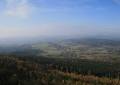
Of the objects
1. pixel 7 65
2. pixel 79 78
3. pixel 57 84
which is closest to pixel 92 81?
pixel 79 78

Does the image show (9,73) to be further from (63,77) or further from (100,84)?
(100,84)

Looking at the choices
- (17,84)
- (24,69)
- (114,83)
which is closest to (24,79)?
(17,84)

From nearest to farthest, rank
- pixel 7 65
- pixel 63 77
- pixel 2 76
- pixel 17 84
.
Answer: pixel 17 84, pixel 2 76, pixel 63 77, pixel 7 65

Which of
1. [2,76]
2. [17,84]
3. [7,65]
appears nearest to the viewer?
[17,84]

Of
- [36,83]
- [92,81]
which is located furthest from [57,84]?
[92,81]

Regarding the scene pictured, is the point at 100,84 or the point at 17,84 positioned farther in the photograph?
the point at 100,84

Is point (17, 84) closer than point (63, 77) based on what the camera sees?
Yes

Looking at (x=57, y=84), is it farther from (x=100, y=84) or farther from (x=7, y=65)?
(x=7, y=65)

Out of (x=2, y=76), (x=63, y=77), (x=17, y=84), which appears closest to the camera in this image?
(x=17, y=84)
